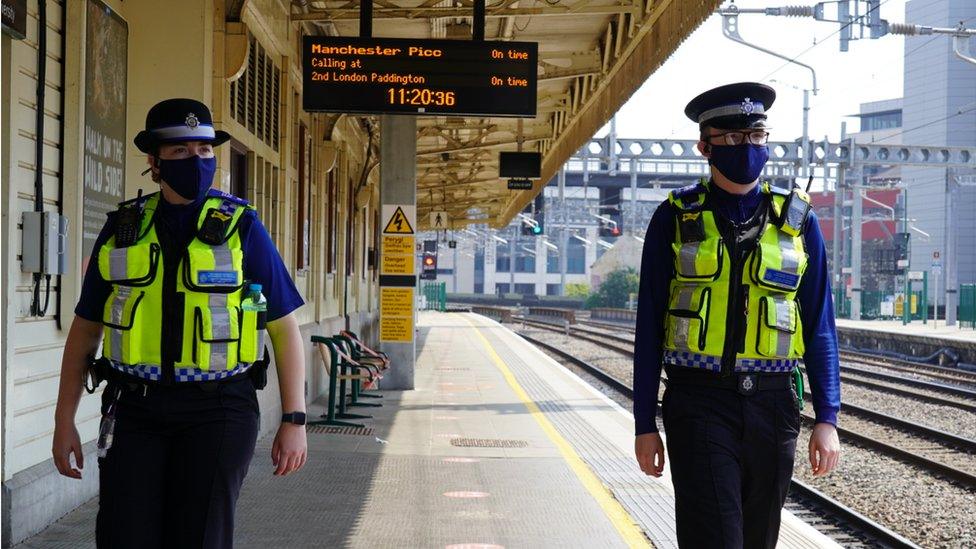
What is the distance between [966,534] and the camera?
28.6 feet

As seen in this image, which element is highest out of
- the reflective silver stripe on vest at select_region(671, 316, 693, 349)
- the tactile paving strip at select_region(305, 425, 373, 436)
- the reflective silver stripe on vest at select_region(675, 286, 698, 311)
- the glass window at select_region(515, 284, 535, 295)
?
the reflective silver stripe on vest at select_region(675, 286, 698, 311)

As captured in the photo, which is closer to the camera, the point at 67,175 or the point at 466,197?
the point at 67,175

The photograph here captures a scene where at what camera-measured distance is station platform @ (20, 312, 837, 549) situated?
6.88 m

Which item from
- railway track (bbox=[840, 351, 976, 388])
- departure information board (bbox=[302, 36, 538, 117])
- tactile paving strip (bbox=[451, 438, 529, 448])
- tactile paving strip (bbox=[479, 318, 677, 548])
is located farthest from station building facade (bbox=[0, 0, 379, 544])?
railway track (bbox=[840, 351, 976, 388])

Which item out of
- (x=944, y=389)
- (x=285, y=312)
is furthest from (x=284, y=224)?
(x=944, y=389)

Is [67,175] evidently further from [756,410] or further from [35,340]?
[756,410]

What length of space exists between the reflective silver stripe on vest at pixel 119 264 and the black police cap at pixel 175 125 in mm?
342

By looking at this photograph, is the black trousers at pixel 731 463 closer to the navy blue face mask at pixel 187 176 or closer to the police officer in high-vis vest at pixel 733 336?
the police officer in high-vis vest at pixel 733 336

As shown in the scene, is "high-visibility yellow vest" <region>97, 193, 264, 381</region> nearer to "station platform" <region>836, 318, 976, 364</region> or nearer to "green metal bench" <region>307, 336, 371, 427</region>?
"green metal bench" <region>307, 336, 371, 427</region>

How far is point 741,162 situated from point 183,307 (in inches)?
70.4

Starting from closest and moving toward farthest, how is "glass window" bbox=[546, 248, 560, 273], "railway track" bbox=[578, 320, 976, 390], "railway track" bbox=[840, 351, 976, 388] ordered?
"railway track" bbox=[578, 320, 976, 390], "railway track" bbox=[840, 351, 976, 388], "glass window" bbox=[546, 248, 560, 273]

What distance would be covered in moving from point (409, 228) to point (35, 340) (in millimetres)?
9165

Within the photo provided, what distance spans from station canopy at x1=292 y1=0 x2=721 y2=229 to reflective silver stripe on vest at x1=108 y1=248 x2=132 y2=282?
21.4ft

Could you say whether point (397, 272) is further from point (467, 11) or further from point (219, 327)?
point (219, 327)
